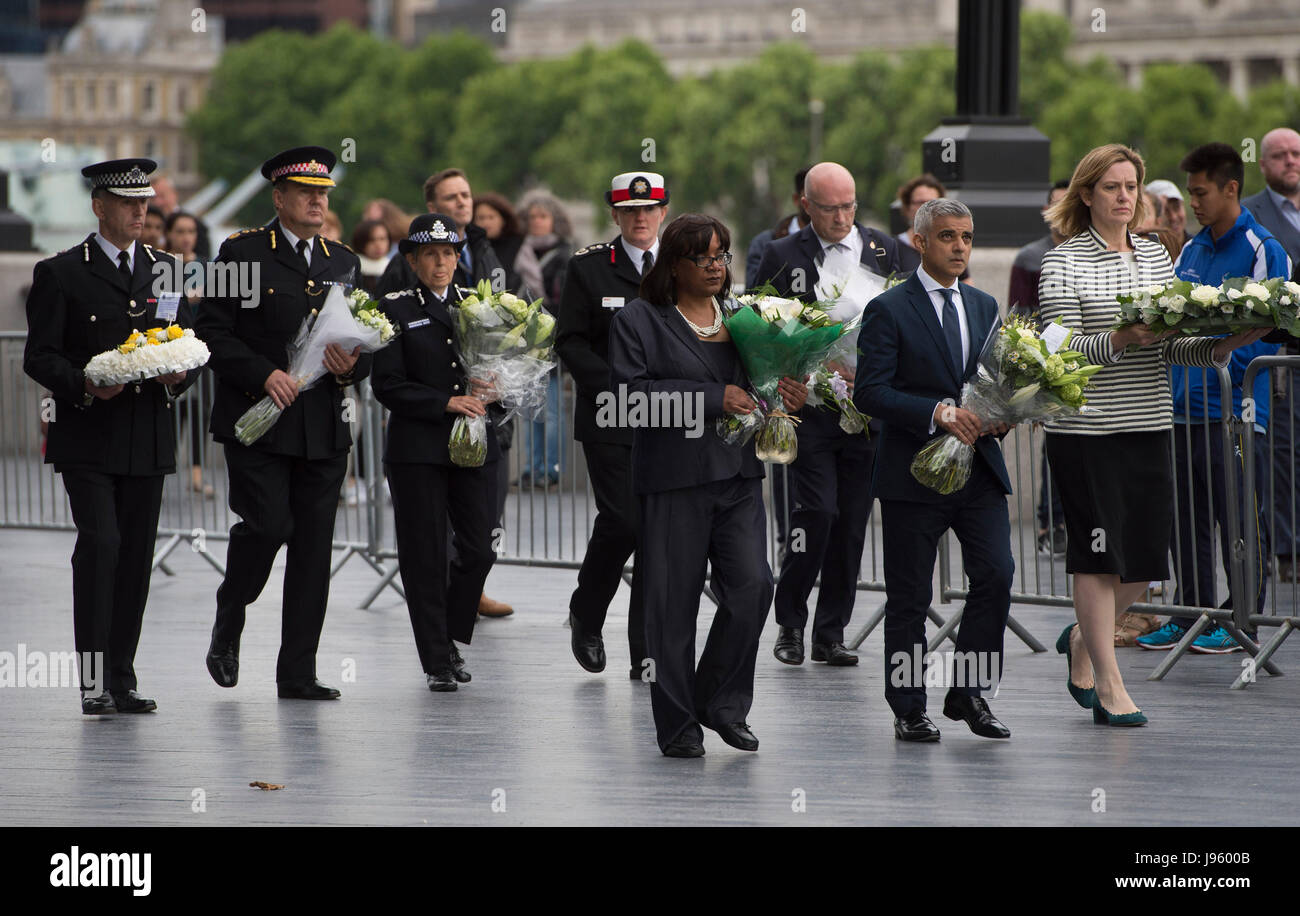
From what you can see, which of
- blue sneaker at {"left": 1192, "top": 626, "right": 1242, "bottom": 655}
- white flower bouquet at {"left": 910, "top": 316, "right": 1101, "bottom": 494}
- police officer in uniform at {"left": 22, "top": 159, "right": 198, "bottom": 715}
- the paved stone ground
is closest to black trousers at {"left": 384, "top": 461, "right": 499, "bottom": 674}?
the paved stone ground

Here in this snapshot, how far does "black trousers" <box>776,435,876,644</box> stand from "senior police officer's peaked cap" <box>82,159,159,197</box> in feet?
9.84

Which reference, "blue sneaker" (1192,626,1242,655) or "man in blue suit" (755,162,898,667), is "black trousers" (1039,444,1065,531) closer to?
"blue sneaker" (1192,626,1242,655)

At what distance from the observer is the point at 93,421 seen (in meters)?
8.24

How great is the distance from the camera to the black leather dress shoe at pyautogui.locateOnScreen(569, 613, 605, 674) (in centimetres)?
924

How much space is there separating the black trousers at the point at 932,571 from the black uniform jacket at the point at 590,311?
1.81m

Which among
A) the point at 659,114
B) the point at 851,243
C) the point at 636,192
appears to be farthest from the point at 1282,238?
the point at 659,114

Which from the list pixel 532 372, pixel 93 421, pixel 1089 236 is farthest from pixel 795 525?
pixel 93 421

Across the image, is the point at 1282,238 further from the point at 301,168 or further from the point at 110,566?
the point at 110,566

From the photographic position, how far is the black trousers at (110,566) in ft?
27.2

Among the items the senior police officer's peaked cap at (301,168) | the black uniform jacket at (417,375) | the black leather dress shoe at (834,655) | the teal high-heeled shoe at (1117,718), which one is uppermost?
the senior police officer's peaked cap at (301,168)

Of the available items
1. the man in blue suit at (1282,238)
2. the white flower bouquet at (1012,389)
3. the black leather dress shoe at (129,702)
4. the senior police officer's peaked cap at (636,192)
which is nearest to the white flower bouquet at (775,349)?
the white flower bouquet at (1012,389)

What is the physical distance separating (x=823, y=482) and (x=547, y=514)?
11.7 ft

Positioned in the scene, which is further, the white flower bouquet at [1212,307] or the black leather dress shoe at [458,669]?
the black leather dress shoe at [458,669]

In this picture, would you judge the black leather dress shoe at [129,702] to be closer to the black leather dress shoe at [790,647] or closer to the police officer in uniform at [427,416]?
the police officer in uniform at [427,416]
